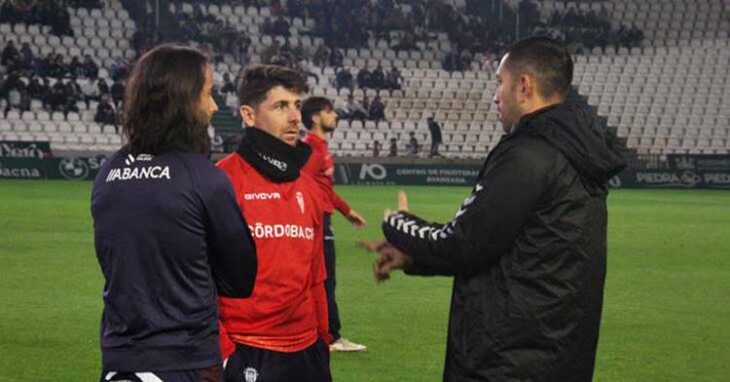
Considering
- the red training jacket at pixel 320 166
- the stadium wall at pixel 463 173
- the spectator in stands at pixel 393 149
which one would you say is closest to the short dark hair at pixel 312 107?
the red training jacket at pixel 320 166

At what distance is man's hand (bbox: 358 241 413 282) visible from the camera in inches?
194

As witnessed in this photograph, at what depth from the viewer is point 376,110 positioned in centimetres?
4906

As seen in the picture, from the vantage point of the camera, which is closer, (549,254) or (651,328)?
(549,254)

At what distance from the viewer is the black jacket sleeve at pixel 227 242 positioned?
4.62 m

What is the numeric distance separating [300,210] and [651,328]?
7.58 meters

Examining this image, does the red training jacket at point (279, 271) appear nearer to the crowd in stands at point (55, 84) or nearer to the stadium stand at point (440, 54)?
the crowd in stands at point (55, 84)

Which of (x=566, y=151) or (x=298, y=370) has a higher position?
(x=566, y=151)

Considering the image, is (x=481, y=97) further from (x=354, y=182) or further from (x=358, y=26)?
(x=354, y=182)

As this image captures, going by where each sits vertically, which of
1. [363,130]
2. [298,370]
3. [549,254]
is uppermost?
[549,254]

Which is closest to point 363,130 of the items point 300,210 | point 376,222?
point 376,222

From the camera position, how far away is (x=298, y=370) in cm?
619

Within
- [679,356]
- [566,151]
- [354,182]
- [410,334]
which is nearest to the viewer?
[566,151]

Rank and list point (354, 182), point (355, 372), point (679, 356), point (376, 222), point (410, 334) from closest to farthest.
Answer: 1. point (355, 372)
2. point (679, 356)
3. point (410, 334)
4. point (376, 222)
5. point (354, 182)

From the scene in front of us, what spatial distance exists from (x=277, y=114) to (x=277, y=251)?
0.79 metres
